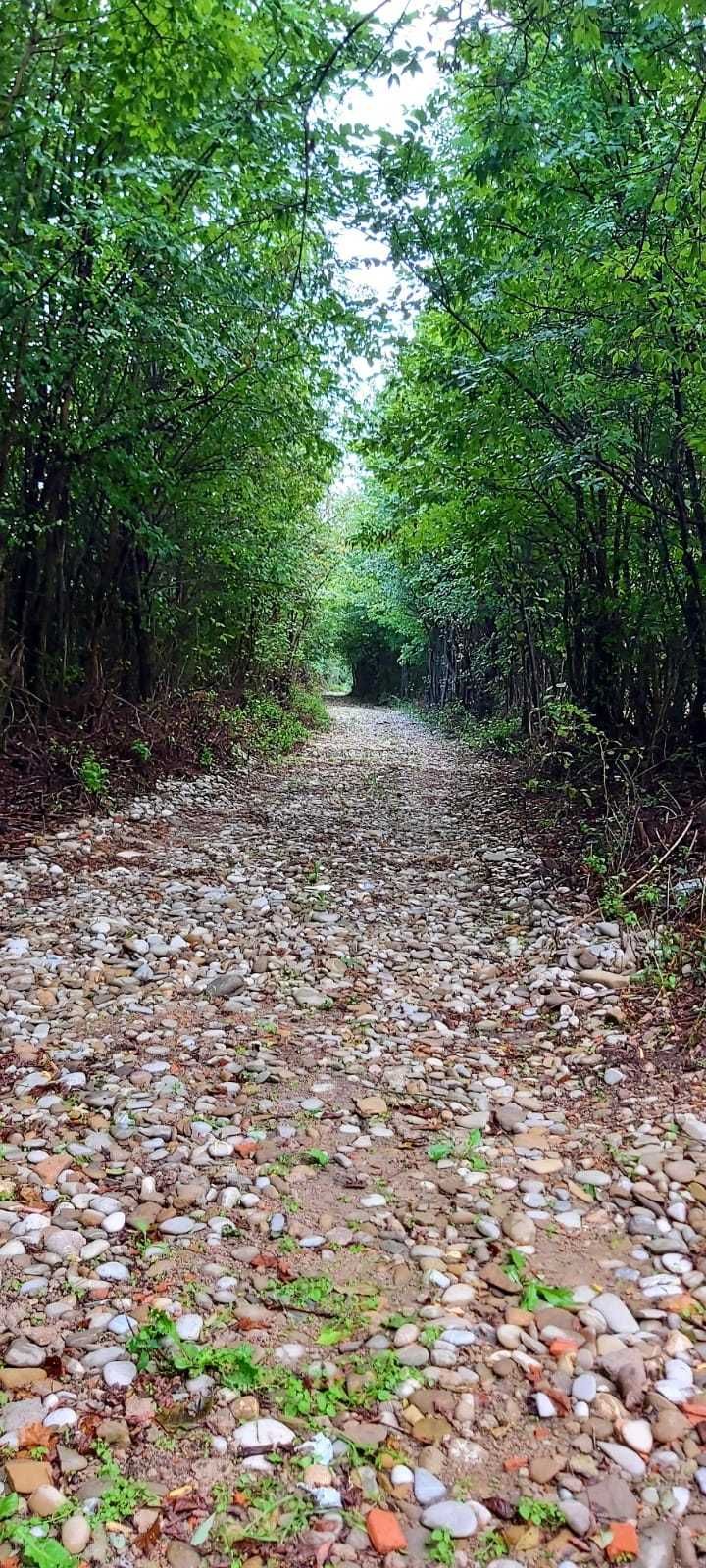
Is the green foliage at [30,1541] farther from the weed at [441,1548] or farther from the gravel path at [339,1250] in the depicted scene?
the weed at [441,1548]

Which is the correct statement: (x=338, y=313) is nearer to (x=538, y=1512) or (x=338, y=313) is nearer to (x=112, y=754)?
(x=112, y=754)

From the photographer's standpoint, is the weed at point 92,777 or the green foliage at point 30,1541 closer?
the green foliage at point 30,1541

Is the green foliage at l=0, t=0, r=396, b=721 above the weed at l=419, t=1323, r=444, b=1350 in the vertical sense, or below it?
above

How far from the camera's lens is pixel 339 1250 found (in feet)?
10.2

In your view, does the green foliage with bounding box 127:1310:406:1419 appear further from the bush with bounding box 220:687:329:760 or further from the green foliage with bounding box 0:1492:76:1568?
the bush with bounding box 220:687:329:760

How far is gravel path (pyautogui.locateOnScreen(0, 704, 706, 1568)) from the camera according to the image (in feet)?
6.97

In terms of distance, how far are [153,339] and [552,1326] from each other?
8.21m

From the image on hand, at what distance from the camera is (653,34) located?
211 inches

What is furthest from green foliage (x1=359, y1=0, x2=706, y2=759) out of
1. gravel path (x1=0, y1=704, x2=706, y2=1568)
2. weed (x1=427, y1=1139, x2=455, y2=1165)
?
weed (x1=427, y1=1139, x2=455, y2=1165)

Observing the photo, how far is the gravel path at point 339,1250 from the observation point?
2.12m

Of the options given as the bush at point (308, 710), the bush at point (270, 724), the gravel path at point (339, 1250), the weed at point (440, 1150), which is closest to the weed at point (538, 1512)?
the gravel path at point (339, 1250)

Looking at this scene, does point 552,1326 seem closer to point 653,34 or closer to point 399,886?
point 399,886

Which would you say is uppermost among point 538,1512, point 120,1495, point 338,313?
point 338,313

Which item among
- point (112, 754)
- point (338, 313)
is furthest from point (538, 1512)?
point (338, 313)
